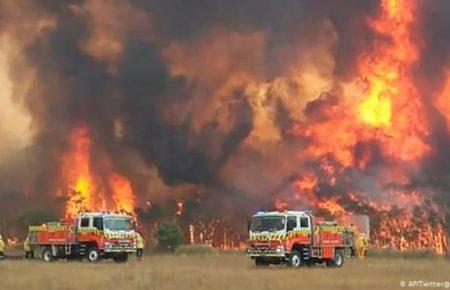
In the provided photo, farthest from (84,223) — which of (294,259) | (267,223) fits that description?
(294,259)

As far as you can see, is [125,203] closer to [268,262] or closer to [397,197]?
[397,197]

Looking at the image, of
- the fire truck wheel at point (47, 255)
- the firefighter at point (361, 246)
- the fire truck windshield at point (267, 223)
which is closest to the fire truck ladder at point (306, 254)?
the fire truck windshield at point (267, 223)

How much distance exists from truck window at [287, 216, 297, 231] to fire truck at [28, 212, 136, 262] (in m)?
11.7

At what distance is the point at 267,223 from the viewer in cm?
4212

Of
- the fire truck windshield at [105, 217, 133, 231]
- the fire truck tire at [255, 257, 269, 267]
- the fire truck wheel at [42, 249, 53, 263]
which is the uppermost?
the fire truck windshield at [105, 217, 133, 231]

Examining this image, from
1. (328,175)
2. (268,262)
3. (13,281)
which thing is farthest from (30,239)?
(328,175)

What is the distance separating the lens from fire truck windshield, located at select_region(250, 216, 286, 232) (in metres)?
41.9

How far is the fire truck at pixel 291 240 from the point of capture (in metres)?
41.7

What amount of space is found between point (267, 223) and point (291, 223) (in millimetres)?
1220

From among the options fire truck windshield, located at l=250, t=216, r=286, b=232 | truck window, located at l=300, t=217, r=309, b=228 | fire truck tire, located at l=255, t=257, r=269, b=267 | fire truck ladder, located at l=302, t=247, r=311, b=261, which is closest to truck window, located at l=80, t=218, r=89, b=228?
fire truck tire, located at l=255, t=257, r=269, b=267

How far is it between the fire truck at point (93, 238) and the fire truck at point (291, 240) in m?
9.88

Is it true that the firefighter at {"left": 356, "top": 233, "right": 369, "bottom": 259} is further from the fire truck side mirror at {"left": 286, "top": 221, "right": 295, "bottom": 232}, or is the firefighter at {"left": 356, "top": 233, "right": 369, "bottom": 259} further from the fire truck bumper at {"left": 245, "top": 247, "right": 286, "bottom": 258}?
the fire truck bumper at {"left": 245, "top": 247, "right": 286, "bottom": 258}

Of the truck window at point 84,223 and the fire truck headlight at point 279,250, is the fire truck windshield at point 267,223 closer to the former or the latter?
the fire truck headlight at point 279,250

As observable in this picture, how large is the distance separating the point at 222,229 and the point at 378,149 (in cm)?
2072
